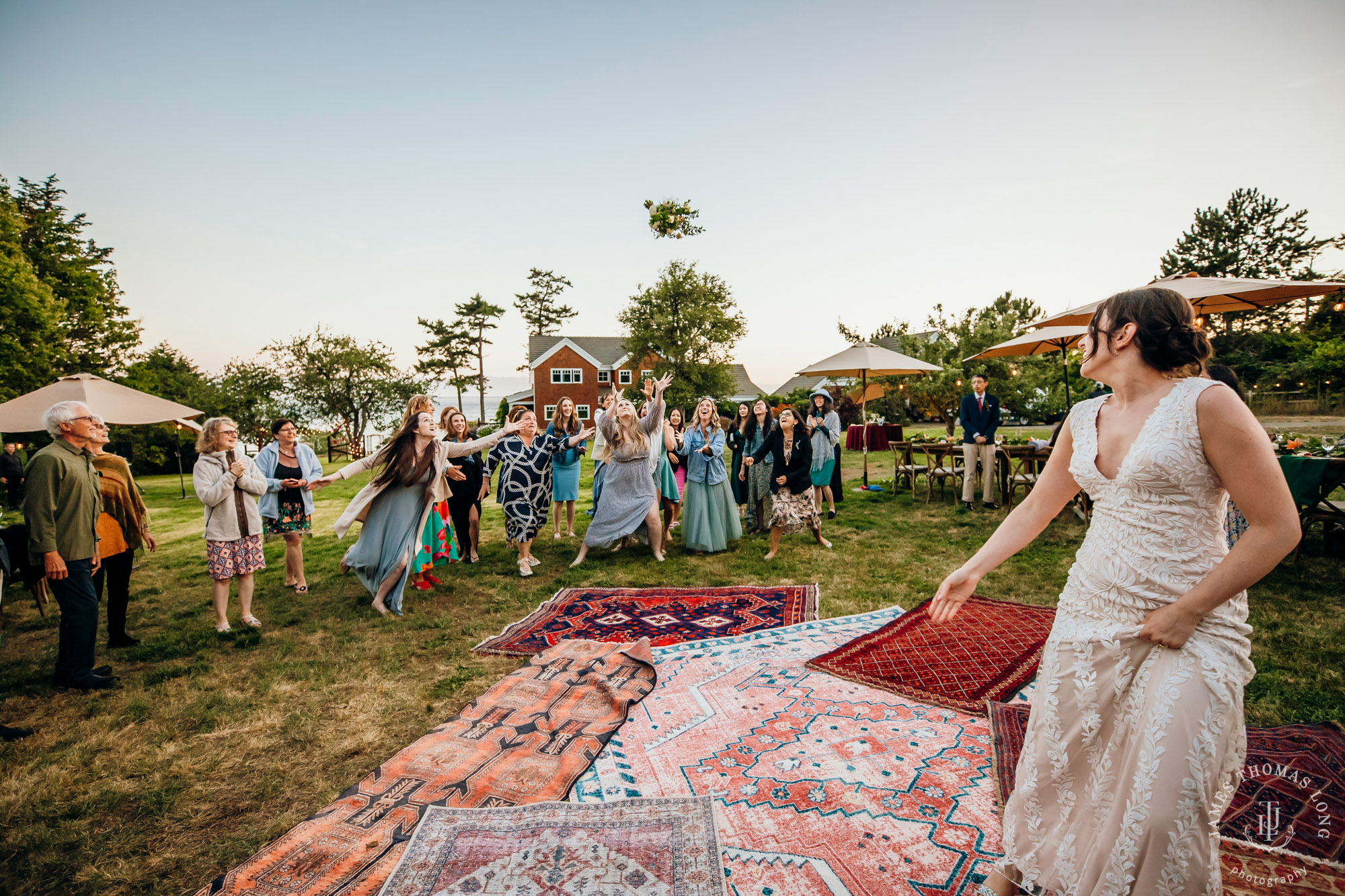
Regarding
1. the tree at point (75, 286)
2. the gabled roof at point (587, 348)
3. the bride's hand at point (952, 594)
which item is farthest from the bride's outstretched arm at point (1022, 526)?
the gabled roof at point (587, 348)

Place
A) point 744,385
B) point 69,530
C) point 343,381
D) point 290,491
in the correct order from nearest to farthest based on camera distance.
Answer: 1. point 69,530
2. point 290,491
3. point 343,381
4. point 744,385

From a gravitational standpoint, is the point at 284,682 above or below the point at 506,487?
below

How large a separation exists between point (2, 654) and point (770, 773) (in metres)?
6.84

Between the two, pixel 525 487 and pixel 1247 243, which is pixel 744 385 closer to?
pixel 1247 243

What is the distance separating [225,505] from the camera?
5.29 metres

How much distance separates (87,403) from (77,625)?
4.66 m

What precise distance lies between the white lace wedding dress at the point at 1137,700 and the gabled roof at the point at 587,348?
142 ft

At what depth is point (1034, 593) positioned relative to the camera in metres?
5.79

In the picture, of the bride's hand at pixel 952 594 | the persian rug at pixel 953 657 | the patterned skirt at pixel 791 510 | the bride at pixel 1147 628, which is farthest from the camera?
the patterned skirt at pixel 791 510

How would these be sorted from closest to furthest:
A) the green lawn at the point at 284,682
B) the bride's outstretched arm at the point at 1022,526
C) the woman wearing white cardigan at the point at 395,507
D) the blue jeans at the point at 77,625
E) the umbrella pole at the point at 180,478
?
the bride's outstretched arm at the point at 1022,526, the green lawn at the point at 284,682, the blue jeans at the point at 77,625, the woman wearing white cardigan at the point at 395,507, the umbrella pole at the point at 180,478

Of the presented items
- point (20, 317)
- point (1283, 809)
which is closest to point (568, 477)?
point (1283, 809)

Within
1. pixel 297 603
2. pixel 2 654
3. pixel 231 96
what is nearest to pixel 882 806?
pixel 297 603

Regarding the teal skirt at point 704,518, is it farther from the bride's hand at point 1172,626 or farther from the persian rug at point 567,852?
the bride's hand at point 1172,626

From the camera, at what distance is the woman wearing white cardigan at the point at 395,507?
5.91 m
